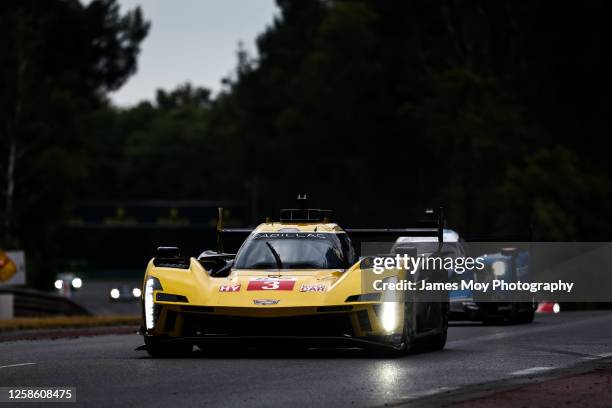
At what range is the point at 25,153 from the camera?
6831cm

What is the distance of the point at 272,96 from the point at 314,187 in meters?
11.1

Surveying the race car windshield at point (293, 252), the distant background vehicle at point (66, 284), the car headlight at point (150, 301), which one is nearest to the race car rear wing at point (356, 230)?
the race car windshield at point (293, 252)

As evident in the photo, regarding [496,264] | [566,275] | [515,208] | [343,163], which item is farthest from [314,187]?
[496,264]

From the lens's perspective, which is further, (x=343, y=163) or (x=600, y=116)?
(x=343, y=163)

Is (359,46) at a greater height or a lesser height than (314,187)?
greater

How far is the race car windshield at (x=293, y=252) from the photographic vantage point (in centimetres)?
1775

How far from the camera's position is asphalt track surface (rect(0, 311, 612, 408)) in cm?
1245

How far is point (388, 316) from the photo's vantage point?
16547 mm

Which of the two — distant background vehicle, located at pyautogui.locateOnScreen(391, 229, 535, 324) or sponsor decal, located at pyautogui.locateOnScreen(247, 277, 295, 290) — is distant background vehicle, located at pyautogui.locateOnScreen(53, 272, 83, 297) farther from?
sponsor decal, located at pyautogui.locateOnScreen(247, 277, 295, 290)

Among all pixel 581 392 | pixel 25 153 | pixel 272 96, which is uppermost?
pixel 272 96

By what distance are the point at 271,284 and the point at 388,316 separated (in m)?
1.22

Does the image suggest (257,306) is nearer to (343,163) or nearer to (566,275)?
(566,275)

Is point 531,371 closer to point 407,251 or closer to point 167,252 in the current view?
point 407,251

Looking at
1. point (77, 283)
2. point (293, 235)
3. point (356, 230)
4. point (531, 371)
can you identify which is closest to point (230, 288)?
point (293, 235)
